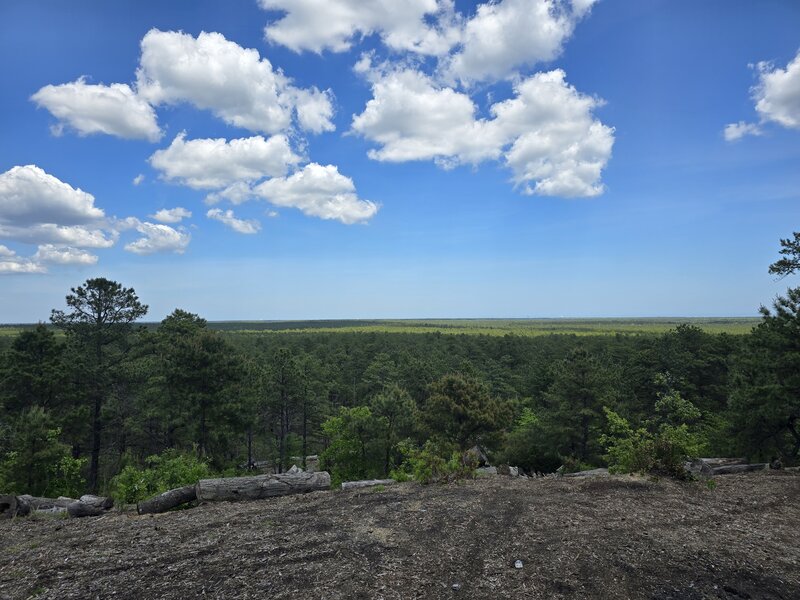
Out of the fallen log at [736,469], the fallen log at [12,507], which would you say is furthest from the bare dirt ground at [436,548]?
the fallen log at [736,469]

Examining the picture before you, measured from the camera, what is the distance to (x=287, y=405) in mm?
38688

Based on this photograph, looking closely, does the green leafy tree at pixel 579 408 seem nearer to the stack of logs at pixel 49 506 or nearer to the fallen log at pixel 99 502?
the fallen log at pixel 99 502

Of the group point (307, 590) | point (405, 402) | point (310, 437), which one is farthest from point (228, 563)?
point (310, 437)

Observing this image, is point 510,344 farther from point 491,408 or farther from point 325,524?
point 325,524

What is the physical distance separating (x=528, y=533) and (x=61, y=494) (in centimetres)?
2488

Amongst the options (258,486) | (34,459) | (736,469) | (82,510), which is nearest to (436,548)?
(258,486)

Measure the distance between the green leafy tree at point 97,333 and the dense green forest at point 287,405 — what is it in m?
0.09

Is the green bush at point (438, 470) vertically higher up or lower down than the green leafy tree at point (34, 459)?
higher up

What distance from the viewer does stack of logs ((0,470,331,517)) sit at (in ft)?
35.3

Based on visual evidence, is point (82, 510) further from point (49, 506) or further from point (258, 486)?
point (258, 486)

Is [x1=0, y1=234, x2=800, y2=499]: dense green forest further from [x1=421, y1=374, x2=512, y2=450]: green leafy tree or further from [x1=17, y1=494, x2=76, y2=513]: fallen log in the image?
[x1=17, y1=494, x2=76, y2=513]: fallen log

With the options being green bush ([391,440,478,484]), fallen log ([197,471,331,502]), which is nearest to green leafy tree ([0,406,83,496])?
fallen log ([197,471,331,502])

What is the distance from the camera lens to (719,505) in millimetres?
9594

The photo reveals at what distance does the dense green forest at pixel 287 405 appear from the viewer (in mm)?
20078
